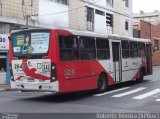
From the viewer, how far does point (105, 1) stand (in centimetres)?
3875

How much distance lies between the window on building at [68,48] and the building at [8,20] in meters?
9.69

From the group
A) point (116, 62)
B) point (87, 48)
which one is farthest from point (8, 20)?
point (87, 48)

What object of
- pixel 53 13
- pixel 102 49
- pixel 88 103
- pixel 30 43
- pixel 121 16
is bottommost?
pixel 88 103

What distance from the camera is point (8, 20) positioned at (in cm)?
2445

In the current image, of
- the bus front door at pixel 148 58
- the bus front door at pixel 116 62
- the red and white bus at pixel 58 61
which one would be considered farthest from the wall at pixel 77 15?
the red and white bus at pixel 58 61

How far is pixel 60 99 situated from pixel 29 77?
1667mm

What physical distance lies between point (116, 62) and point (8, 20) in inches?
337

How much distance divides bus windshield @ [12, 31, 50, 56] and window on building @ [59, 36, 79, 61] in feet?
1.94

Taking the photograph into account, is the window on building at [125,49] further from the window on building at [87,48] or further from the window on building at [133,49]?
the window on building at [87,48]

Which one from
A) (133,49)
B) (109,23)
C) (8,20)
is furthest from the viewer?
(109,23)

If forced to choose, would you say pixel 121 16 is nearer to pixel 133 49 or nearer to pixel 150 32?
pixel 150 32

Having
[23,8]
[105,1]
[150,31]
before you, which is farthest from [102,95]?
[150,31]

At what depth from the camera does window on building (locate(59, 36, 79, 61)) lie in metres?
14.9

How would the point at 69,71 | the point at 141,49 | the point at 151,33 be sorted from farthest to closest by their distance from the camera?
1. the point at 151,33
2. the point at 141,49
3. the point at 69,71
